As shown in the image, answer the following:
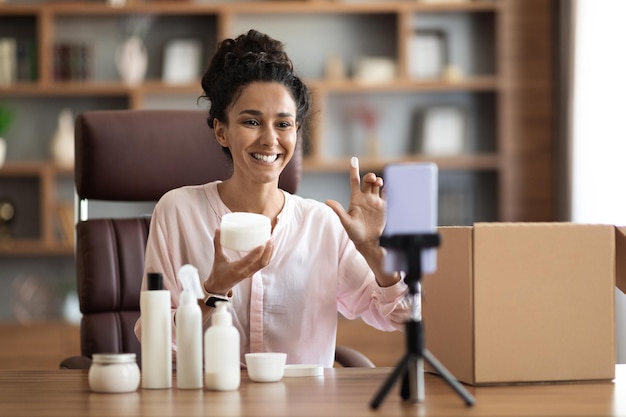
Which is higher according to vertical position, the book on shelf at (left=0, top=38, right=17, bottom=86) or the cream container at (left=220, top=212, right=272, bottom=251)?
the book on shelf at (left=0, top=38, right=17, bottom=86)

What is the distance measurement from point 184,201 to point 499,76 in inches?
110

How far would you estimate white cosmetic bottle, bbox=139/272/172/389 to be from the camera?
1.48 meters

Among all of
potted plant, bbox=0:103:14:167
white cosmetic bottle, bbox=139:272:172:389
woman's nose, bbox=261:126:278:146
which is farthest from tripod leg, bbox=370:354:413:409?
potted plant, bbox=0:103:14:167

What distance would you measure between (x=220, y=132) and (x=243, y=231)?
711mm

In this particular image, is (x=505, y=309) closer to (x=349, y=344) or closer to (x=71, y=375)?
(x=71, y=375)

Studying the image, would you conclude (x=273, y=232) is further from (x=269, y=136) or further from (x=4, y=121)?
(x=4, y=121)

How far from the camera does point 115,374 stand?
1472 millimetres

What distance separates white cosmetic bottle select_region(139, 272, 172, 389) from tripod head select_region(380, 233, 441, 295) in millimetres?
403

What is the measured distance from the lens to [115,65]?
482 centimetres

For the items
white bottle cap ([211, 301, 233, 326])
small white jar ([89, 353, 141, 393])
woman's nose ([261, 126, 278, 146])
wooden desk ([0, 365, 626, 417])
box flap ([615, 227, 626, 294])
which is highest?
woman's nose ([261, 126, 278, 146])

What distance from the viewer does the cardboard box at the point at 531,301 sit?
4.93ft

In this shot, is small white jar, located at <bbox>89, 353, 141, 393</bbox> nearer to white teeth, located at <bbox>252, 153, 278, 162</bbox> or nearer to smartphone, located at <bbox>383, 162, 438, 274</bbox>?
smartphone, located at <bbox>383, 162, 438, 274</bbox>

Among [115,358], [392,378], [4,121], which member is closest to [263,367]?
[115,358]

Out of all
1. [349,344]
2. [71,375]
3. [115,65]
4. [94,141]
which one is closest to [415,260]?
[71,375]
